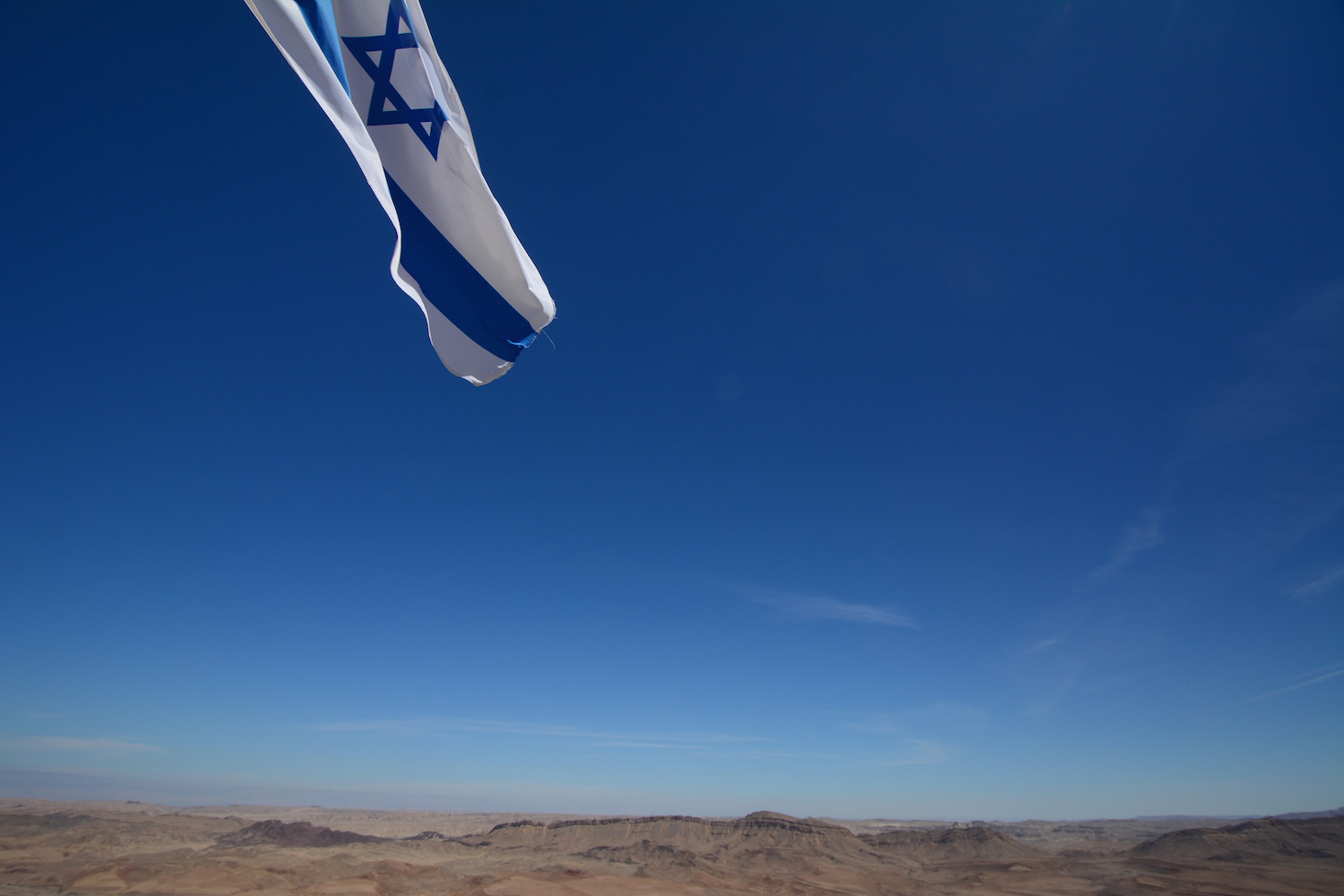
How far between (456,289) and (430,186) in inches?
39.7

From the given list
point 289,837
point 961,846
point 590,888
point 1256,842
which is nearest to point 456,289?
point 590,888

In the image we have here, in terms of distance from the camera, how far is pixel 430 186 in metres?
5.88

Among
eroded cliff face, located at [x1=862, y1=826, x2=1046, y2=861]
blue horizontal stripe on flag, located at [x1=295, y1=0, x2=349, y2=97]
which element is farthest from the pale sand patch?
blue horizontal stripe on flag, located at [x1=295, y1=0, x2=349, y2=97]

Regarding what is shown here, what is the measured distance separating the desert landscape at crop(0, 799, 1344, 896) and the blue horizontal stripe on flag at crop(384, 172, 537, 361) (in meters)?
49.9

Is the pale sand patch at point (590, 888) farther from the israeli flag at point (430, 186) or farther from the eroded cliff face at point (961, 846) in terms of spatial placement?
the israeli flag at point (430, 186)

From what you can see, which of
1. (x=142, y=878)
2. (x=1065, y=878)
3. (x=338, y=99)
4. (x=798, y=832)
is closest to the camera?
(x=338, y=99)

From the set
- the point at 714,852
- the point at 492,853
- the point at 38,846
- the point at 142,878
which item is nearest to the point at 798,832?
the point at 714,852

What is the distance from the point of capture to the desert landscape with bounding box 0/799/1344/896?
4547 cm

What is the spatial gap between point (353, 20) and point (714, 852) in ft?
289

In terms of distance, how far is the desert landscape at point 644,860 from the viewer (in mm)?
45469

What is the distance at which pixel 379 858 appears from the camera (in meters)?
64.4

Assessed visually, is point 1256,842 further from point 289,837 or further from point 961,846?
point 289,837

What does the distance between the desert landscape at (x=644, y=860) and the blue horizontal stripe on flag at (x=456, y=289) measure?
4991 cm

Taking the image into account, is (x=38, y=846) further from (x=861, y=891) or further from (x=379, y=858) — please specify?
(x=861, y=891)
